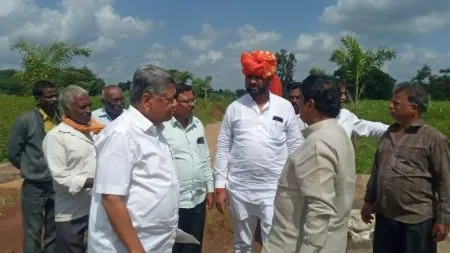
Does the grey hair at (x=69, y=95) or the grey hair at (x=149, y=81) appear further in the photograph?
the grey hair at (x=69, y=95)

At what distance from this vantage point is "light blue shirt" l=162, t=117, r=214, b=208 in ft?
13.7

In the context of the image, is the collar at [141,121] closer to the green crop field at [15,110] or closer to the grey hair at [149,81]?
the grey hair at [149,81]

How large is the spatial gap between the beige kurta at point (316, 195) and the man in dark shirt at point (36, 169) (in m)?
2.69

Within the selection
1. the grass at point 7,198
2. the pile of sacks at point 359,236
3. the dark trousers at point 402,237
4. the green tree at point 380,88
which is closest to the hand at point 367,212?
the dark trousers at point 402,237

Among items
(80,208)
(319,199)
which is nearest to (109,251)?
(319,199)

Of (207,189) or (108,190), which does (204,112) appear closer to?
(207,189)

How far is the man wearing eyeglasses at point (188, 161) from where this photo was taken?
420cm

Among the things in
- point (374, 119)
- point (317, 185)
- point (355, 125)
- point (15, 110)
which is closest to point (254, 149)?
point (355, 125)

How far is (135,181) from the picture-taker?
2.52 m

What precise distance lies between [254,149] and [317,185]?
5.83 feet

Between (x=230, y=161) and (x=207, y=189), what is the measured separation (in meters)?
0.31

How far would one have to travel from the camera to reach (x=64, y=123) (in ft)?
12.6

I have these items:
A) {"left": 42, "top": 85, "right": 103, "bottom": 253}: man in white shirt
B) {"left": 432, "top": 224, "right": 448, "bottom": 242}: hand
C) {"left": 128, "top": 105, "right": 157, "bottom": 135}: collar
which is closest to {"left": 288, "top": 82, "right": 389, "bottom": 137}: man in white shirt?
{"left": 432, "top": 224, "right": 448, "bottom": 242}: hand

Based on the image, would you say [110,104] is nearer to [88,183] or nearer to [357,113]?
[88,183]
